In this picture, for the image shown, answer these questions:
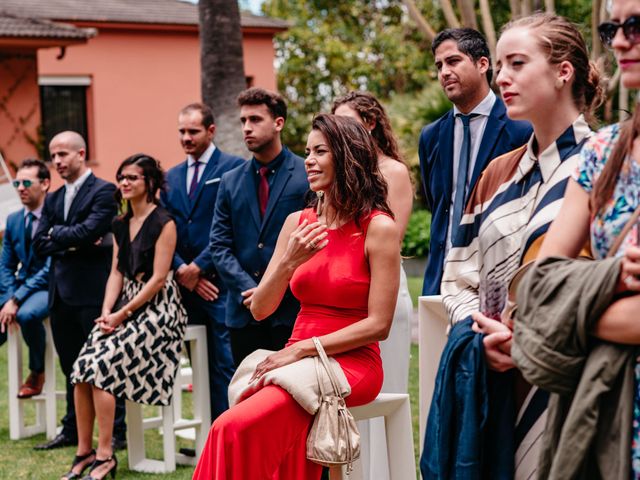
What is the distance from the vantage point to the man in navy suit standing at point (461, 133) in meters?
5.34

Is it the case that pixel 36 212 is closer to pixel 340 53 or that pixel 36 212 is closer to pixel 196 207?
pixel 196 207

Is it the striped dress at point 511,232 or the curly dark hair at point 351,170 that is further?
the curly dark hair at point 351,170

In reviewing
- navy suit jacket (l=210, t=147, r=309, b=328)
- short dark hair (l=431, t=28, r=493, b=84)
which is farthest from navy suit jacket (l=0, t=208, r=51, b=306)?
short dark hair (l=431, t=28, r=493, b=84)

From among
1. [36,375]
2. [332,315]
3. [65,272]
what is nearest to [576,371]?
[332,315]

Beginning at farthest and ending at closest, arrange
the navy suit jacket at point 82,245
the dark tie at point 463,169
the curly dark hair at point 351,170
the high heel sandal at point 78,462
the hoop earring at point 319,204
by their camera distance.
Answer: the navy suit jacket at point 82,245, the high heel sandal at point 78,462, the dark tie at point 463,169, the hoop earring at point 319,204, the curly dark hair at point 351,170

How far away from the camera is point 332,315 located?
4.89m

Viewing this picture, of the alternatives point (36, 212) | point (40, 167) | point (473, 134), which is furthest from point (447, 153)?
point (40, 167)

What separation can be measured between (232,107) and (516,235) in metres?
9.35

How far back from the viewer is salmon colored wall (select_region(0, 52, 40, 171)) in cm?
2375

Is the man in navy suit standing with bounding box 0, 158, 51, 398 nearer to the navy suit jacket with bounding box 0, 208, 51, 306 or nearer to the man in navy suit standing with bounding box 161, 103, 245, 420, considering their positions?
the navy suit jacket with bounding box 0, 208, 51, 306

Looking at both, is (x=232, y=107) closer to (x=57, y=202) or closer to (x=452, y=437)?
(x=57, y=202)

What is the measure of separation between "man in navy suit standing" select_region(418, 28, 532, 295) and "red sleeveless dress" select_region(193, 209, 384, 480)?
2.25ft

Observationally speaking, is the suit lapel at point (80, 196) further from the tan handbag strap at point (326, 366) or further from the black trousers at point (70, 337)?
the tan handbag strap at point (326, 366)

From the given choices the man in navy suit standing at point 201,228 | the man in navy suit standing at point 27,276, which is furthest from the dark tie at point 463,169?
the man in navy suit standing at point 27,276
